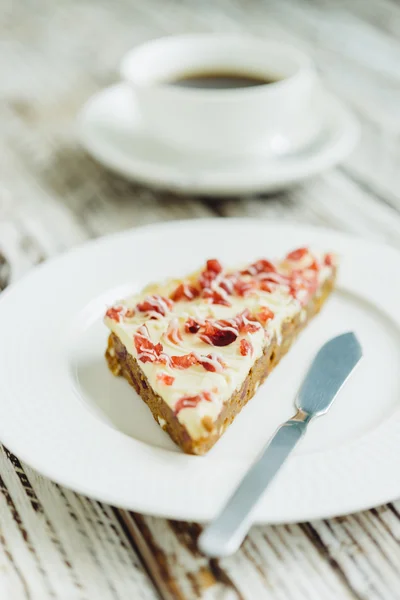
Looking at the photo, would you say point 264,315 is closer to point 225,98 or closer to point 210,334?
point 210,334

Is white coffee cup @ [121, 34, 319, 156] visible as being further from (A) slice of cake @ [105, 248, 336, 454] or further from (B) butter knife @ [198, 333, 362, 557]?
(B) butter knife @ [198, 333, 362, 557]

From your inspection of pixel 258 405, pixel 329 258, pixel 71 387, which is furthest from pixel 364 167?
pixel 71 387

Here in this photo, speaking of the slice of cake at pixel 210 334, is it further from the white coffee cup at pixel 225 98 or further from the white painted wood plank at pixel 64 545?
the white coffee cup at pixel 225 98

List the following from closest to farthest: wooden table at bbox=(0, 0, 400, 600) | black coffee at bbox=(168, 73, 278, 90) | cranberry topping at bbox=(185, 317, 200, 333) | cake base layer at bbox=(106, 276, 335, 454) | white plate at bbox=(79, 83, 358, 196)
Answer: wooden table at bbox=(0, 0, 400, 600) → cake base layer at bbox=(106, 276, 335, 454) → cranberry topping at bbox=(185, 317, 200, 333) → white plate at bbox=(79, 83, 358, 196) → black coffee at bbox=(168, 73, 278, 90)

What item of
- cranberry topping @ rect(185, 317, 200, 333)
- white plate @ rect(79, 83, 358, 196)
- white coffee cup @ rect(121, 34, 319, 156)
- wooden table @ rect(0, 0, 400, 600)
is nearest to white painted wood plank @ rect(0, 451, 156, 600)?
wooden table @ rect(0, 0, 400, 600)

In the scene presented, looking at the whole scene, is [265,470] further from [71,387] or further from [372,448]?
[71,387]

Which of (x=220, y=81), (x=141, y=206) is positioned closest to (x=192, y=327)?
(x=141, y=206)
